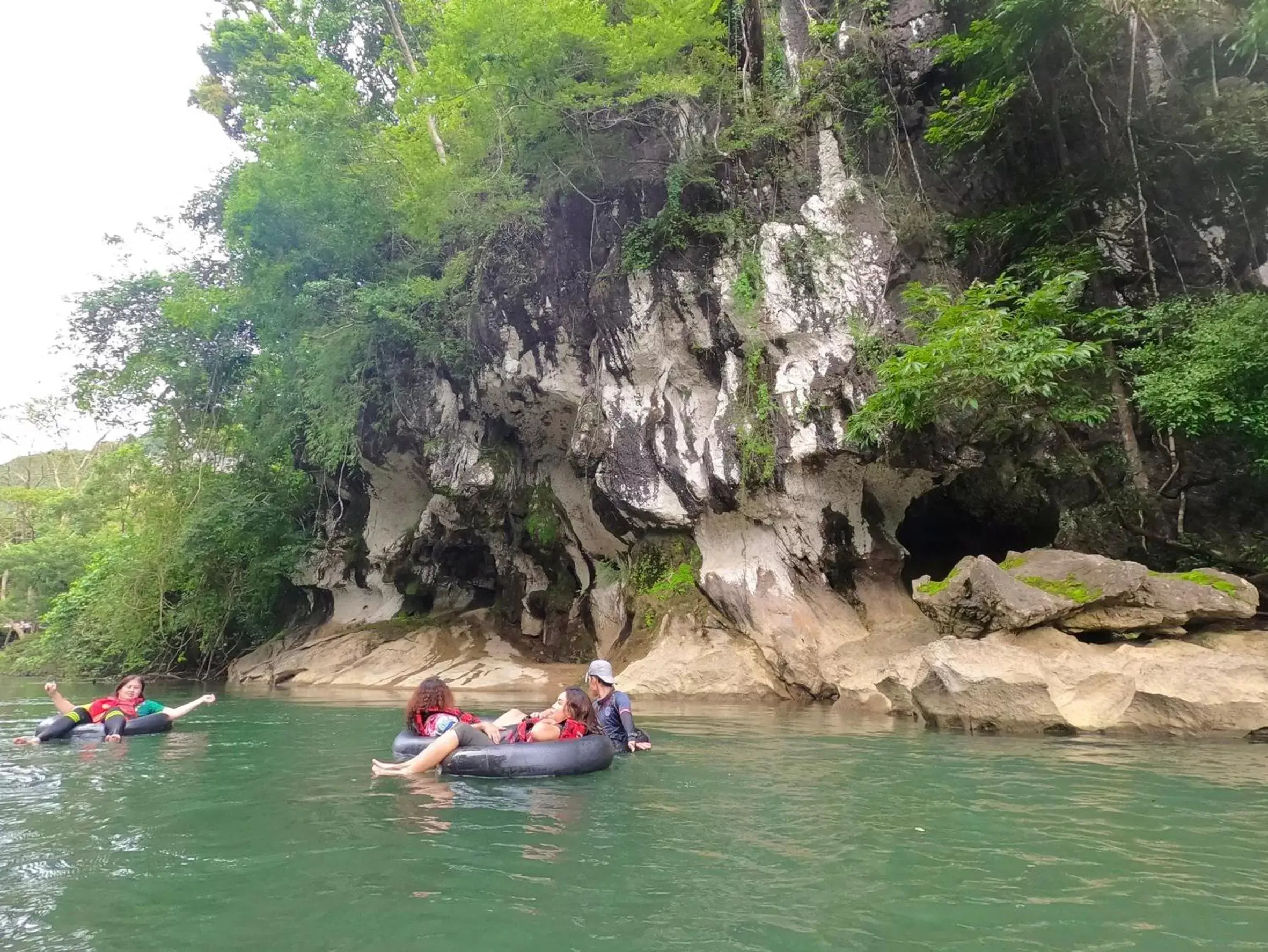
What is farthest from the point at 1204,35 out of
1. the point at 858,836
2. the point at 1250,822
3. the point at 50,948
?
the point at 50,948

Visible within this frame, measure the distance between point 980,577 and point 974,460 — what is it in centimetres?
348

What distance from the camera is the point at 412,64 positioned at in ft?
60.7

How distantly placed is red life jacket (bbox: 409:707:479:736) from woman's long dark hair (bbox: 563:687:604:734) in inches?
33.4

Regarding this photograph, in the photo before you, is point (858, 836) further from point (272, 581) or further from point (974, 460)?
point (272, 581)

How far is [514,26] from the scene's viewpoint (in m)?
13.0

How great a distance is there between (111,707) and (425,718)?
501cm

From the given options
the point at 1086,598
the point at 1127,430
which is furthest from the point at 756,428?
the point at 1086,598

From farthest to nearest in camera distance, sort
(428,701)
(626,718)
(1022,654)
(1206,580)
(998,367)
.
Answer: (998,367) < (1206,580) < (1022,654) < (626,718) < (428,701)

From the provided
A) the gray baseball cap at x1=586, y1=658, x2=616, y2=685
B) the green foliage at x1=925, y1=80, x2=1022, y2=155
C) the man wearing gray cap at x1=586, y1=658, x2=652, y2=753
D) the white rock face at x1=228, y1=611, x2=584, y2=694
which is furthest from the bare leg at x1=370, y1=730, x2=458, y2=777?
Answer: the green foliage at x1=925, y1=80, x2=1022, y2=155

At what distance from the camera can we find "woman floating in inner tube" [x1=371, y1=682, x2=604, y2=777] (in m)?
6.17

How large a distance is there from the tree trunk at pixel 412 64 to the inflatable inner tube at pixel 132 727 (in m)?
11.4

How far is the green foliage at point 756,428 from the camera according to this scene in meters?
13.4

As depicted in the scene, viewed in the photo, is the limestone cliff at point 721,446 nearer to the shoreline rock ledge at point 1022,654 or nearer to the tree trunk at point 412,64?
the shoreline rock ledge at point 1022,654

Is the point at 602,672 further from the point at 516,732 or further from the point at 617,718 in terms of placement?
the point at 516,732
